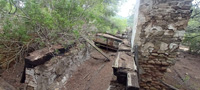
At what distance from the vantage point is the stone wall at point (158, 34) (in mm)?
2135

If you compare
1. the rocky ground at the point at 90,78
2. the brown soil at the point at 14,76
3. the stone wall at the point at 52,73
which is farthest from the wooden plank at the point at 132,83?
the brown soil at the point at 14,76

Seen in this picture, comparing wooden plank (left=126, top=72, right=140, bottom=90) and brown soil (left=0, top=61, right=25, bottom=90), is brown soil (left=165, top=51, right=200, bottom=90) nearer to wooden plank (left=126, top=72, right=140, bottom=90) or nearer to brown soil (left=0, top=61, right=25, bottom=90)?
wooden plank (left=126, top=72, right=140, bottom=90)

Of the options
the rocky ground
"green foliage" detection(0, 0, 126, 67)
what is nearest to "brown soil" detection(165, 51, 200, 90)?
the rocky ground

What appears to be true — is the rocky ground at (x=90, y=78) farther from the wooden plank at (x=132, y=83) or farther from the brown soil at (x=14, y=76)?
the wooden plank at (x=132, y=83)

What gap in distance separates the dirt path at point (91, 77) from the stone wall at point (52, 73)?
0.29m

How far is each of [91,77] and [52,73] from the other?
159 cm

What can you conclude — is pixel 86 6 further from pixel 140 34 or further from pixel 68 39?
pixel 140 34

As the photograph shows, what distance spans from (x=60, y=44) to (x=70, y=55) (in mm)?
601

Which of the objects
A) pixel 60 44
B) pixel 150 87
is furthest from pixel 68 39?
pixel 150 87

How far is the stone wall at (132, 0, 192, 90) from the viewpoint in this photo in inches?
84.0

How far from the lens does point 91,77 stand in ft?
12.6

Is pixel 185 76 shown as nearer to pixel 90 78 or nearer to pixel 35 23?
pixel 90 78

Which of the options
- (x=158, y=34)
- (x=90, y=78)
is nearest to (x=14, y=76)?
(x=90, y=78)

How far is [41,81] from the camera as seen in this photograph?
2.55 m
